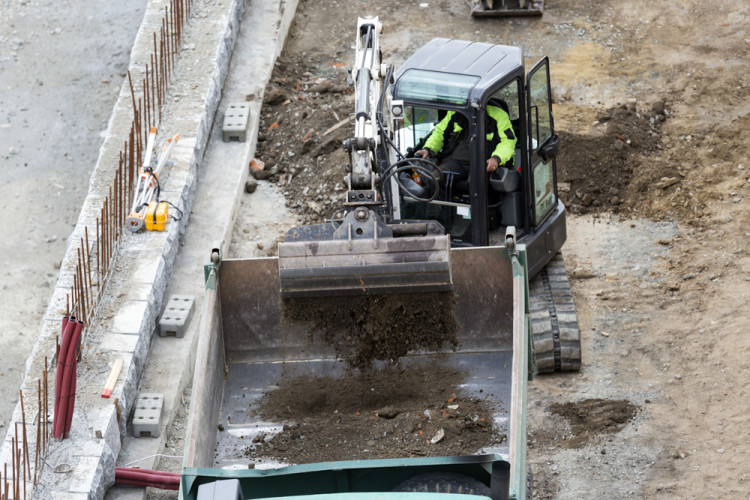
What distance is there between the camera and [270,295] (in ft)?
29.9

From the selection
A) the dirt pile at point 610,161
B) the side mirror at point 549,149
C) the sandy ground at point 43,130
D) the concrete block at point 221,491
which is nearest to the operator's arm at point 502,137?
the side mirror at point 549,149

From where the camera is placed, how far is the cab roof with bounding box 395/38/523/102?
9672 mm

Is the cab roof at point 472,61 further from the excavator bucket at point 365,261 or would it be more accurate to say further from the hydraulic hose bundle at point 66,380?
the hydraulic hose bundle at point 66,380

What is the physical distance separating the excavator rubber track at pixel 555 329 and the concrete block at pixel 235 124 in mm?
4554

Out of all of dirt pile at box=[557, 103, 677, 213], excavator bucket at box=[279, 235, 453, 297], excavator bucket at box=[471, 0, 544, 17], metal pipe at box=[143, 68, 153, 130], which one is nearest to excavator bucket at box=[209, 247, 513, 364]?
excavator bucket at box=[279, 235, 453, 297]

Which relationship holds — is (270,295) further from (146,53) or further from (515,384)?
(146,53)

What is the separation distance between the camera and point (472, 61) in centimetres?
999

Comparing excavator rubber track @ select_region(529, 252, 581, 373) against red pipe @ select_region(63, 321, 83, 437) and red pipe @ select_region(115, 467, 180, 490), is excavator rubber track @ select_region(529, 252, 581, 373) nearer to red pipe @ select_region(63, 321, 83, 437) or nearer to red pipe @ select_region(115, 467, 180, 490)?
red pipe @ select_region(115, 467, 180, 490)

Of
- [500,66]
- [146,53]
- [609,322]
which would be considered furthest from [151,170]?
[609,322]

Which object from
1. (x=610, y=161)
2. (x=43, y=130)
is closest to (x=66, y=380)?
(x=43, y=130)

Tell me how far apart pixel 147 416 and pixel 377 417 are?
7.22ft

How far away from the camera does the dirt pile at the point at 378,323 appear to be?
8898 mm

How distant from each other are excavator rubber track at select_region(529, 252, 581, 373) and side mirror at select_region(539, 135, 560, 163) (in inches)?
Answer: 52.1

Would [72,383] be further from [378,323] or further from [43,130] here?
[43,130]
